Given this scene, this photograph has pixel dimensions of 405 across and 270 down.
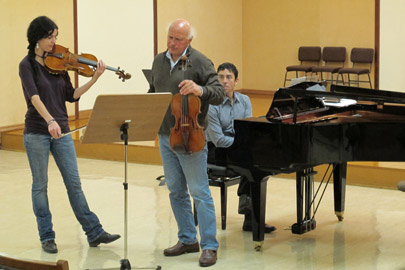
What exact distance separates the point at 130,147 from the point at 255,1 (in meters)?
5.74

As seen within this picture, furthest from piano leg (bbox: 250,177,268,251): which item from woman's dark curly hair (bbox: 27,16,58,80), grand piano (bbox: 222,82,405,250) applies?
woman's dark curly hair (bbox: 27,16,58,80)

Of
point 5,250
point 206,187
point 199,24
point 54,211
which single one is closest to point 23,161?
point 54,211

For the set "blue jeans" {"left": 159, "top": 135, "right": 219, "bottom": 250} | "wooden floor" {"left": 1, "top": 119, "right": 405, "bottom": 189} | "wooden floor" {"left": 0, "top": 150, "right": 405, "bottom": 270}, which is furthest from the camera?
"wooden floor" {"left": 1, "top": 119, "right": 405, "bottom": 189}

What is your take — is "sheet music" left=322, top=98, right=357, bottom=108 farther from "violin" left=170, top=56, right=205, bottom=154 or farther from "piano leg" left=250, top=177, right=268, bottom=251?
"violin" left=170, top=56, right=205, bottom=154

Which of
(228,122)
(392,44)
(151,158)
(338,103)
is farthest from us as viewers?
(392,44)

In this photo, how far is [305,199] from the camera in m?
5.02

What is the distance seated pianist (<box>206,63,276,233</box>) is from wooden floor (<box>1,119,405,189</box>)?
1.66 meters

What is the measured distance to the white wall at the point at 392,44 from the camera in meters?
10.9

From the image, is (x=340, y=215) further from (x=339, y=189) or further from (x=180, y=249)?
(x=180, y=249)

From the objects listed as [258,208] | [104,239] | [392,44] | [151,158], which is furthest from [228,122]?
[392,44]

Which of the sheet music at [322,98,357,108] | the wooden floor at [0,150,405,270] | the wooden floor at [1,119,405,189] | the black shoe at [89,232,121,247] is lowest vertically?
the wooden floor at [0,150,405,270]

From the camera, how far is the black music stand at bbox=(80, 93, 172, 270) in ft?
13.0

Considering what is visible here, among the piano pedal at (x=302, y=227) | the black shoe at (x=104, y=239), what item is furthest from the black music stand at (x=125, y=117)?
the piano pedal at (x=302, y=227)

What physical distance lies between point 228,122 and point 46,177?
1242 mm
